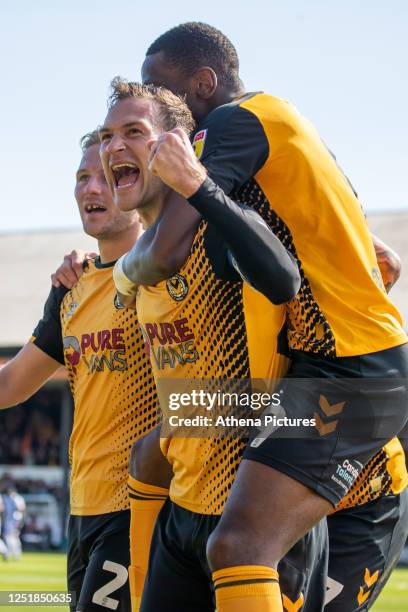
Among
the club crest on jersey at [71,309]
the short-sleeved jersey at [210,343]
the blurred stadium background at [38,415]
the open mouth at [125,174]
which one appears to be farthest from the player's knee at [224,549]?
the blurred stadium background at [38,415]

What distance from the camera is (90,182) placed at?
5.50 m

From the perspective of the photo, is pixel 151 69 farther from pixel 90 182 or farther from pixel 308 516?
pixel 308 516

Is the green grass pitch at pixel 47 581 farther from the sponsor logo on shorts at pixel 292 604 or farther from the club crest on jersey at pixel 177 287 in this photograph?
the sponsor logo on shorts at pixel 292 604

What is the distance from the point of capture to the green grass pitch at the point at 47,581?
14.5 metres

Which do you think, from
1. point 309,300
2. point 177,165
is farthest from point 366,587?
point 177,165

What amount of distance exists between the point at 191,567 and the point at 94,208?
237 centimetres

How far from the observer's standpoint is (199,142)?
140 inches

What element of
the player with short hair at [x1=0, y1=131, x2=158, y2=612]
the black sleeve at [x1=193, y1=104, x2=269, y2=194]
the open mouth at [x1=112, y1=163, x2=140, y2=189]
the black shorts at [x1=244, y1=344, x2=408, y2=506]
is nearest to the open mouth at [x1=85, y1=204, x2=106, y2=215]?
the player with short hair at [x1=0, y1=131, x2=158, y2=612]

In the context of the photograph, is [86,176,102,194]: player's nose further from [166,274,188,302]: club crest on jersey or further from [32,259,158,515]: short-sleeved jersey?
[166,274,188,302]: club crest on jersey

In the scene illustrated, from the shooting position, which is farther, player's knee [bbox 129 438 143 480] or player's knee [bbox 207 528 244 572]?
player's knee [bbox 129 438 143 480]

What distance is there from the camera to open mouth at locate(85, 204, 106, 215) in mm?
5441

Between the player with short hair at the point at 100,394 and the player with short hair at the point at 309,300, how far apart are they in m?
1.40

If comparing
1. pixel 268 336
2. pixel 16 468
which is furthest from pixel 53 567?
pixel 268 336

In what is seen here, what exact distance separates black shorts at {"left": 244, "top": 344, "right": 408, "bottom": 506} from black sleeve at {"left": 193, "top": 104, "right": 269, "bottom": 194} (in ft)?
2.03
